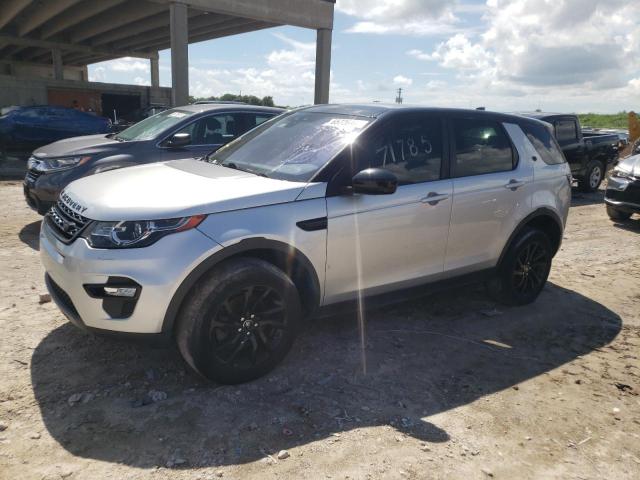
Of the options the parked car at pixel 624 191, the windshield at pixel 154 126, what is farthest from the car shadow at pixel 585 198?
the windshield at pixel 154 126

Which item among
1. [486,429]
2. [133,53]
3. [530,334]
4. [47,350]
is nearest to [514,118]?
[530,334]

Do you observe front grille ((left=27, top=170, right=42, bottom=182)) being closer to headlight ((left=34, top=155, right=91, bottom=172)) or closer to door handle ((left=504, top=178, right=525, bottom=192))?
headlight ((left=34, top=155, right=91, bottom=172))

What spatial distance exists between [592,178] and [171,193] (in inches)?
488

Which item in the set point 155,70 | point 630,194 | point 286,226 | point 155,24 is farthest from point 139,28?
point 286,226

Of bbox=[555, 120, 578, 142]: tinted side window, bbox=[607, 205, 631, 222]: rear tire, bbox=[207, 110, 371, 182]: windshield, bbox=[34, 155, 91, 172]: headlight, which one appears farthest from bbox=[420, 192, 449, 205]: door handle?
bbox=[555, 120, 578, 142]: tinted side window

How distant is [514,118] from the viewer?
4785 millimetres

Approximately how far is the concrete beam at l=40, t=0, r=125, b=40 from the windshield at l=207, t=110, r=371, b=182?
20218mm

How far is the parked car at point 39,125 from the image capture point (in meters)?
13.9

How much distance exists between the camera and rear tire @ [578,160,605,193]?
12.5 m

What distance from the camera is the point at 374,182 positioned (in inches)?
129

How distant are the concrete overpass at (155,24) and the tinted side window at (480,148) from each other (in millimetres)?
15854

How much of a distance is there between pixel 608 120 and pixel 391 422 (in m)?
72.0

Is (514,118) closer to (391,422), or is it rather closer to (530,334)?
(530,334)

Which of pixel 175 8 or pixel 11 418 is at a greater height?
pixel 175 8
